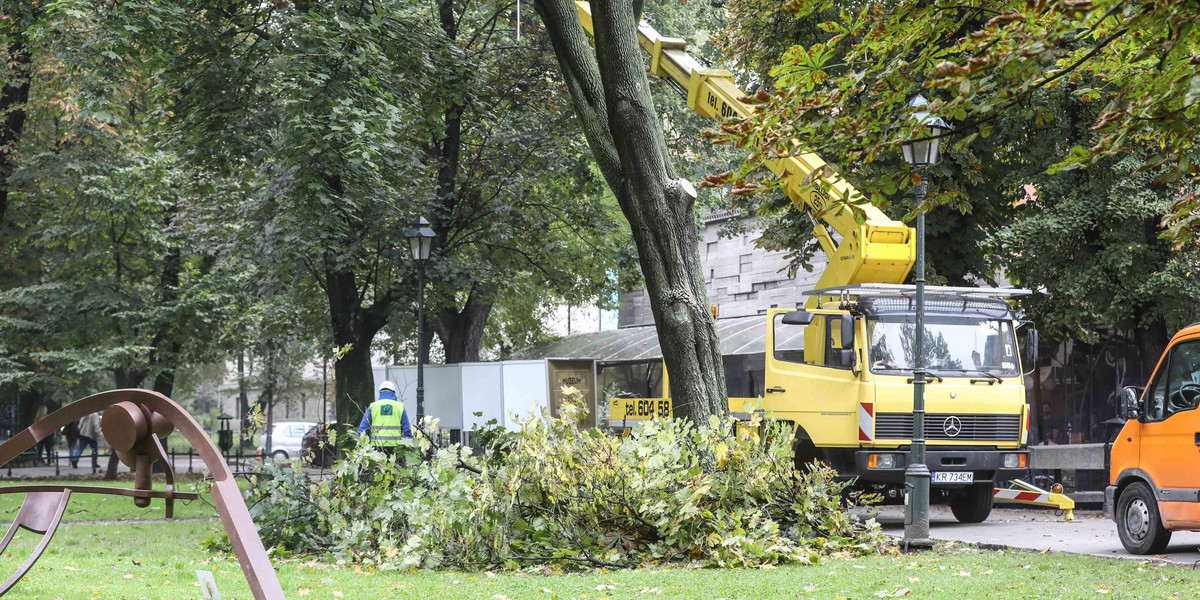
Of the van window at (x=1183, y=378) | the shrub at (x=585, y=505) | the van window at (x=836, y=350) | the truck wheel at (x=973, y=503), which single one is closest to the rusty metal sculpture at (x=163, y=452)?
the shrub at (x=585, y=505)

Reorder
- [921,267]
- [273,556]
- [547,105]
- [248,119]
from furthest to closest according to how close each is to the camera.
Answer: [547,105] → [248,119] → [921,267] → [273,556]

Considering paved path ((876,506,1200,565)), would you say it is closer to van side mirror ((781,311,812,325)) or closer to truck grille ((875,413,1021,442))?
truck grille ((875,413,1021,442))

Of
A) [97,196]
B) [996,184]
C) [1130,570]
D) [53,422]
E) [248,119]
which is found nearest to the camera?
[53,422]

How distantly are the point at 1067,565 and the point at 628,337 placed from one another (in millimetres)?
17378

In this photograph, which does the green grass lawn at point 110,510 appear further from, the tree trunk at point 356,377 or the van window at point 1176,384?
the van window at point 1176,384

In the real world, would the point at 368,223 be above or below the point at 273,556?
above

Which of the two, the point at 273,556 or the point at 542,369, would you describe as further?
the point at 542,369

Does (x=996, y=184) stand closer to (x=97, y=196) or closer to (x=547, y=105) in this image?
(x=547, y=105)

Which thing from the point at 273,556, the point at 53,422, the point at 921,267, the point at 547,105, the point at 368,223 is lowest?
the point at 273,556

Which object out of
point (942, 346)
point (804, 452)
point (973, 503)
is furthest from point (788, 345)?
point (973, 503)

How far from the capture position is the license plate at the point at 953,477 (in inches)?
556

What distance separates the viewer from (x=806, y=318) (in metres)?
14.0

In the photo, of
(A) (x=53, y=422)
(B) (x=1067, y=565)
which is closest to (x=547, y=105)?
(B) (x=1067, y=565)

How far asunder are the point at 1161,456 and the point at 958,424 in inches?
133
